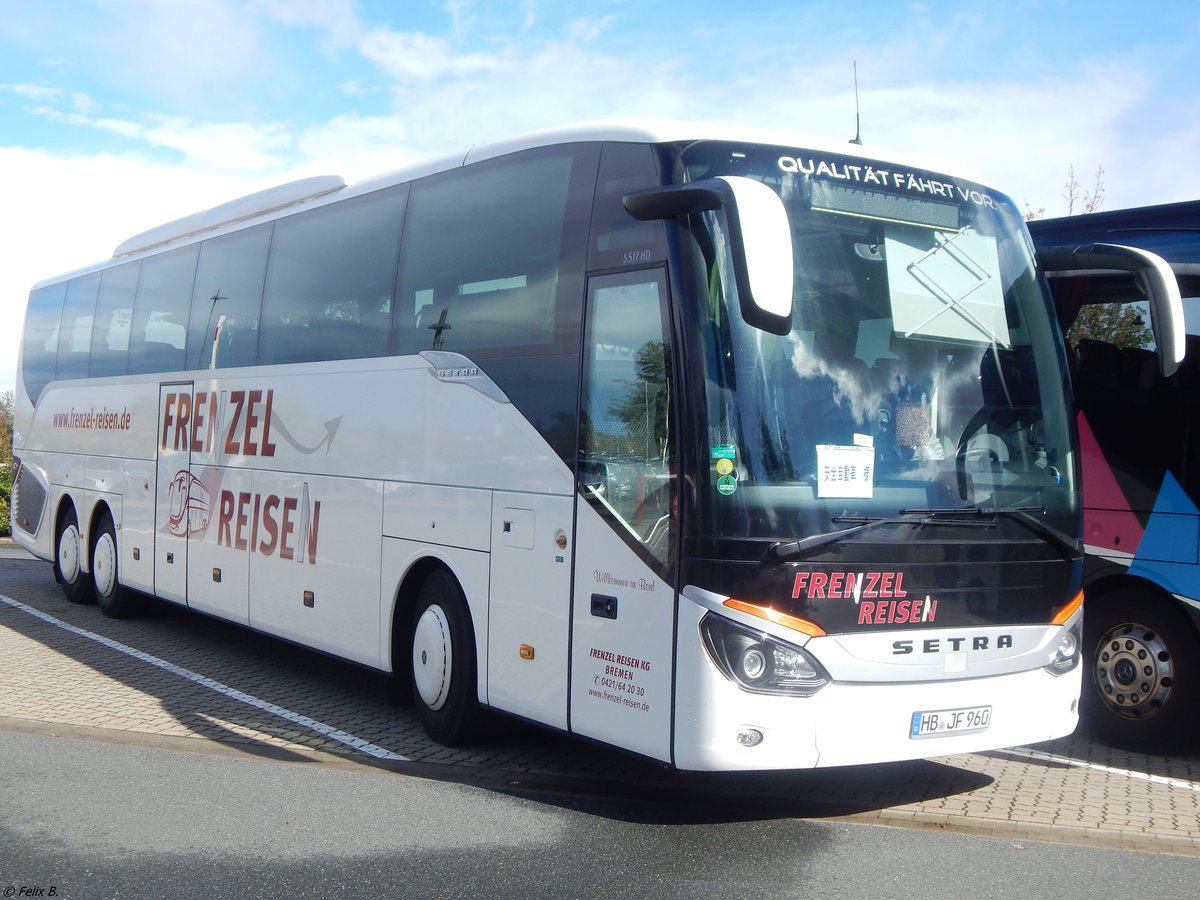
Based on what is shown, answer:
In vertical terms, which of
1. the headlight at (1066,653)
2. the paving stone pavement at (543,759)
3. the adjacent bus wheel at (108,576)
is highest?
the headlight at (1066,653)

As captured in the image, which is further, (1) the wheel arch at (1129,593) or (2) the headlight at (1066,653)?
(1) the wheel arch at (1129,593)

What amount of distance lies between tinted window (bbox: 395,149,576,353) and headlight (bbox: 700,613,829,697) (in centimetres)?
200

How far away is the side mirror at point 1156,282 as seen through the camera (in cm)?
629

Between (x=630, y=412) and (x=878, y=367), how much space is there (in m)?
1.21

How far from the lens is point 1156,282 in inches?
254

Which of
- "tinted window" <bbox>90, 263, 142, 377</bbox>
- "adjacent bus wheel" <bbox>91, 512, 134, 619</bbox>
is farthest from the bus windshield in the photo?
"adjacent bus wheel" <bbox>91, 512, 134, 619</bbox>

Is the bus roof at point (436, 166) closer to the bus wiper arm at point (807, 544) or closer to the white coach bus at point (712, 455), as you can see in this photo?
the white coach bus at point (712, 455)

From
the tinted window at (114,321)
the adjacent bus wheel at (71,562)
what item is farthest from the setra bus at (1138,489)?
the adjacent bus wheel at (71,562)

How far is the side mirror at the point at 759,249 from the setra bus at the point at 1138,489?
2627 millimetres

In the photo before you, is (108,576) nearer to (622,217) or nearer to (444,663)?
(444,663)

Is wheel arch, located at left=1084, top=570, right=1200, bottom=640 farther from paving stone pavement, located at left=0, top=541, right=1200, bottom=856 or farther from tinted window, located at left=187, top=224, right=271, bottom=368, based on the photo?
tinted window, located at left=187, top=224, right=271, bottom=368

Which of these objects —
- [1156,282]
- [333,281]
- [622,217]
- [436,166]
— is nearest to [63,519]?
[333,281]

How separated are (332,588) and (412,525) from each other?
1256mm

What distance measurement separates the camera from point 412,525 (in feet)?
25.5
